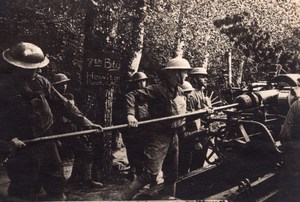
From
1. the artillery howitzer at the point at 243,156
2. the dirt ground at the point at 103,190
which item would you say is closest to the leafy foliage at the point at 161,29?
the dirt ground at the point at 103,190

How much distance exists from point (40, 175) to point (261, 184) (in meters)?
2.37

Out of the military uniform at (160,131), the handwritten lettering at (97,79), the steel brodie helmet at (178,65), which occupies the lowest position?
the military uniform at (160,131)

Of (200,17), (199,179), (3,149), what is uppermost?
(200,17)

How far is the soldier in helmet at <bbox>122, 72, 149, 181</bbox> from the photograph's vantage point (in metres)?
5.46

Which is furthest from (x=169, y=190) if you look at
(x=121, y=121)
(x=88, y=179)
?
(x=121, y=121)

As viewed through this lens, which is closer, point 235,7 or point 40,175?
point 40,175

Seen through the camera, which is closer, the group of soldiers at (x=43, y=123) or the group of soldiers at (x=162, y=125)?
the group of soldiers at (x=43, y=123)

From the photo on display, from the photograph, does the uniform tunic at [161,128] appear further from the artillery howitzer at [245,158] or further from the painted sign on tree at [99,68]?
the painted sign on tree at [99,68]

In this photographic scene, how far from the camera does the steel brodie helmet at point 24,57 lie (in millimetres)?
3344

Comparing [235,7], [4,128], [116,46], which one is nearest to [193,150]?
[116,46]

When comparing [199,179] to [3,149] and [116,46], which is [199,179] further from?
[116,46]

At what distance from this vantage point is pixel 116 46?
6.84m

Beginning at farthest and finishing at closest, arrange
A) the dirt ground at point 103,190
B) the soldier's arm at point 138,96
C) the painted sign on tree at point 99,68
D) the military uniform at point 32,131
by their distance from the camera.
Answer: the painted sign on tree at point 99,68
the dirt ground at point 103,190
the soldier's arm at point 138,96
the military uniform at point 32,131

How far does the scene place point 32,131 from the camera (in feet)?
11.4
